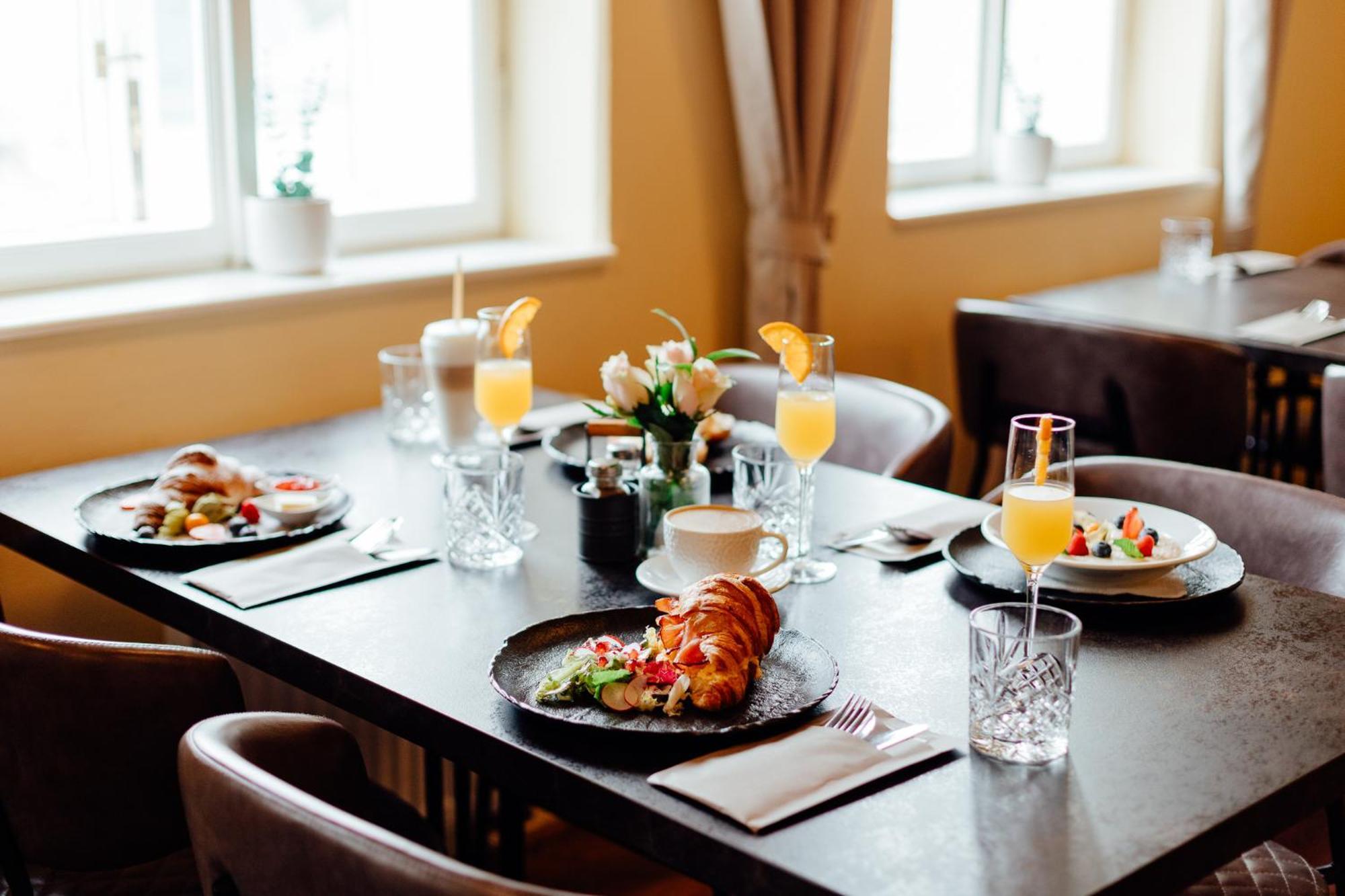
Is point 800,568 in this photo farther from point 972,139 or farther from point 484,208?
point 972,139

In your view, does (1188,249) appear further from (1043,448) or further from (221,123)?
(1043,448)

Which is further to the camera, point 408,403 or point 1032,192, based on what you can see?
point 1032,192

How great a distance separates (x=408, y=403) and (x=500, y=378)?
240 mm

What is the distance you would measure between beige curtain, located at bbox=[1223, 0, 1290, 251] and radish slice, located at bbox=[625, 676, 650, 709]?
12.0ft

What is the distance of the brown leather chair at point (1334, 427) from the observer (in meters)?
2.54

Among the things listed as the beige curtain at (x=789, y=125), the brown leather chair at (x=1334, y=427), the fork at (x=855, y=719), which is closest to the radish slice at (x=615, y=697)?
the fork at (x=855, y=719)

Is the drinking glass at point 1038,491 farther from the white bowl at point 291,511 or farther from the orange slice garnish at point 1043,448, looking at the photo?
the white bowl at point 291,511

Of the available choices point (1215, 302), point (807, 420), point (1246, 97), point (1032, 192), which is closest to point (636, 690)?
point (807, 420)

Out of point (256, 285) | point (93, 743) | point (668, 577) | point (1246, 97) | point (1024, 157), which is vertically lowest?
point (93, 743)

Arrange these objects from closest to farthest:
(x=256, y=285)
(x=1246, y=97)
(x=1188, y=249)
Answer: (x=256, y=285)
(x=1188, y=249)
(x=1246, y=97)

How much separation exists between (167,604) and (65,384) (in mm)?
725

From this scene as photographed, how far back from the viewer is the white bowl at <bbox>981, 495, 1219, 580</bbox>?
164cm

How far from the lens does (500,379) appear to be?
2.13m

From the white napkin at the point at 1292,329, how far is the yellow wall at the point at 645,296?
84 centimetres
